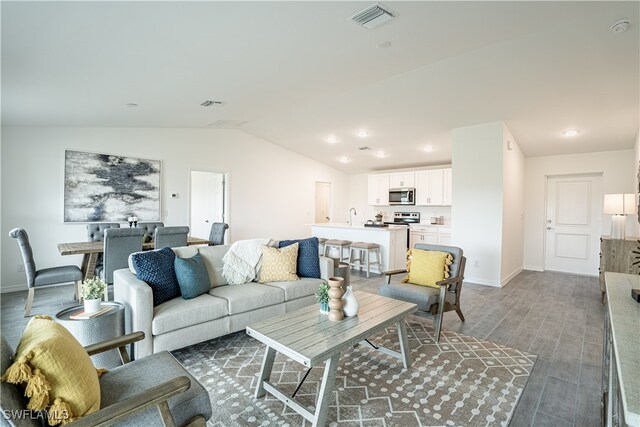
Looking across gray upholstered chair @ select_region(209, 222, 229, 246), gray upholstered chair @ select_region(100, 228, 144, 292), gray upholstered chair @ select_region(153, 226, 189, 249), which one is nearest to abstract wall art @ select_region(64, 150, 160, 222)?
gray upholstered chair @ select_region(209, 222, 229, 246)

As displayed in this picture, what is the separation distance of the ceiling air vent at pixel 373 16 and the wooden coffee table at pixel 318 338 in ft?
7.57

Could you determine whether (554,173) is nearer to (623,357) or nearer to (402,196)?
(402,196)

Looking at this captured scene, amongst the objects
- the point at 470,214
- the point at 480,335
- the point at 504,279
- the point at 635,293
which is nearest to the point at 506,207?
the point at 470,214

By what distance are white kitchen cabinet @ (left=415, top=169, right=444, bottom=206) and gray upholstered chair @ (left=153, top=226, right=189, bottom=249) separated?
17.9 ft

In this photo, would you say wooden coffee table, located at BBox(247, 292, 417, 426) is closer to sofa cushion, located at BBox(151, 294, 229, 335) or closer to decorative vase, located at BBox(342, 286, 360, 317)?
decorative vase, located at BBox(342, 286, 360, 317)

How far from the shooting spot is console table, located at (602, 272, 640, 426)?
838mm

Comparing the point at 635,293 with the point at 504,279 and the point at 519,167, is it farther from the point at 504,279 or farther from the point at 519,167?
the point at 519,167

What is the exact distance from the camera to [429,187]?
7480mm

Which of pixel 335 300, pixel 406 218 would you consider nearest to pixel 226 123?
pixel 335 300

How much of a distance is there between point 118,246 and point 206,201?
136 inches

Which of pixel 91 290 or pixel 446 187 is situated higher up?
pixel 446 187

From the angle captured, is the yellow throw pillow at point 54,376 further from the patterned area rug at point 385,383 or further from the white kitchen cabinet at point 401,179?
the white kitchen cabinet at point 401,179

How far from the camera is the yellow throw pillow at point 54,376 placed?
108cm

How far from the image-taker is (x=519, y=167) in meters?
5.95
